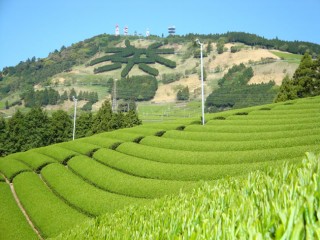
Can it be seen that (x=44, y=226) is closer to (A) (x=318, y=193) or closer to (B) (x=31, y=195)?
(B) (x=31, y=195)

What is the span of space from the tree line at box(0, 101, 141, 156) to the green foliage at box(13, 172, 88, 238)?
4377 centimetres

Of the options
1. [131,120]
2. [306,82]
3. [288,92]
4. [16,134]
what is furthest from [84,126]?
[306,82]

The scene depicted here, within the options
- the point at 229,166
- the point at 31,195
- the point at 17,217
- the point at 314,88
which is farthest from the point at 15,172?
the point at 314,88

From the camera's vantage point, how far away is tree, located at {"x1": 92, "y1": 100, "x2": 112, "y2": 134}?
267 feet

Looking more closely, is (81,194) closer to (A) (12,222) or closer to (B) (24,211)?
(A) (12,222)

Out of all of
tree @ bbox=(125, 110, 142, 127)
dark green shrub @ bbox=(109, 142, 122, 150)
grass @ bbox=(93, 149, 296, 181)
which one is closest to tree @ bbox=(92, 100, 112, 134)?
tree @ bbox=(125, 110, 142, 127)

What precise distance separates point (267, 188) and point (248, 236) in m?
1.67

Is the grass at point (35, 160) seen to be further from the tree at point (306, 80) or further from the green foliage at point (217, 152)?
the tree at point (306, 80)

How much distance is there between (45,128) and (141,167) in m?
63.1

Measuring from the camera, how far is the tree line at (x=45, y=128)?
82.0m

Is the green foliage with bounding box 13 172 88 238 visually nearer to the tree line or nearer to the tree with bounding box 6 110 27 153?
the tree line

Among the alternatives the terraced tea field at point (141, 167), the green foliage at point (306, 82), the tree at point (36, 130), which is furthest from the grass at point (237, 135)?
the tree at point (36, 130)

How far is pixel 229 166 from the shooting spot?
2438cm

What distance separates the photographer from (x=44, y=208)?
29641 millimetres
